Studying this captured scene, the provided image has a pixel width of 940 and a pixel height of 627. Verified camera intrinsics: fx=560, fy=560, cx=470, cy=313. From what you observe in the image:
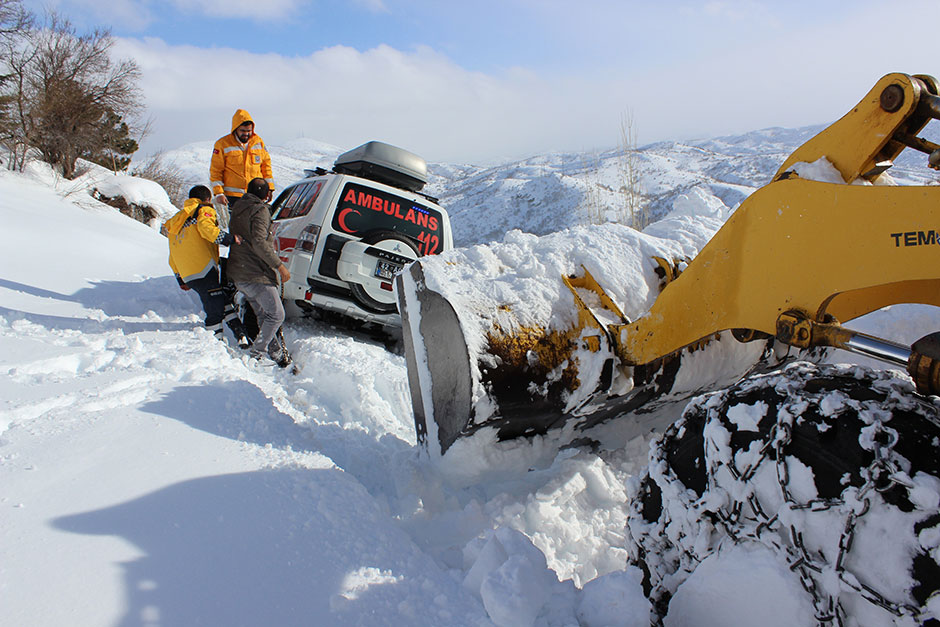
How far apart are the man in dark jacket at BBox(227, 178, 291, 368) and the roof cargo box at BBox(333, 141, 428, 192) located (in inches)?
69.2

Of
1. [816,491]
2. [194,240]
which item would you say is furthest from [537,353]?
[194,240]

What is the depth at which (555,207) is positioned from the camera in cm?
2855

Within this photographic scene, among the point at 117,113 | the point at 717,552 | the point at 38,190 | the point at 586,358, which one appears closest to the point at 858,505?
the point at 717,552

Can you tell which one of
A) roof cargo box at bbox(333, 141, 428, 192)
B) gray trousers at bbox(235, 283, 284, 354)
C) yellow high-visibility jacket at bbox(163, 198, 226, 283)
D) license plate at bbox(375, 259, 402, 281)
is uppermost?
roof cargo box at bbox(333, 141, 428, 192)

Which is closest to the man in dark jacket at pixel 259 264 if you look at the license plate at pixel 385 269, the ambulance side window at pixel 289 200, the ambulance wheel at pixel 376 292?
the ambulance wheel at pixel 376 292

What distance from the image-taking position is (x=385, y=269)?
5.46m

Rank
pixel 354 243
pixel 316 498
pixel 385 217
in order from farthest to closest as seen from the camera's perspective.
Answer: pixel 385 217, pixel 354 243, pixel 316 498

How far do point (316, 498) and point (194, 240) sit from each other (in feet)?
13.5

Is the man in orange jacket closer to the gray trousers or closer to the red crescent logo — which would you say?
the red crescent logo

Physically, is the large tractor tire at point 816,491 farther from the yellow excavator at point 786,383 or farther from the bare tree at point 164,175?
the bare tree at point 164,175

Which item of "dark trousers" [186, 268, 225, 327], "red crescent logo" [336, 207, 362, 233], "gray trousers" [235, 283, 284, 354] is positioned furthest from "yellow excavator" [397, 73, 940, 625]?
"dark trousers" [186, 268, 225, 327]

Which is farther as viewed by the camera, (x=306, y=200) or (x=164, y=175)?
(x=164, y=175)

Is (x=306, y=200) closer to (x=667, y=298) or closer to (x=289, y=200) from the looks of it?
(x=289, y=200)

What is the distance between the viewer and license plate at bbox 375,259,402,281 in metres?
5.44
